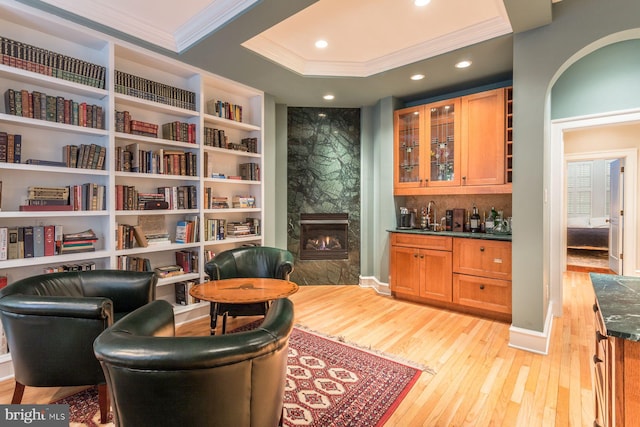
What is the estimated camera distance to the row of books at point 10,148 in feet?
7.73

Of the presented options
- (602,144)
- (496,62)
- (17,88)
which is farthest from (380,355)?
(602,144)

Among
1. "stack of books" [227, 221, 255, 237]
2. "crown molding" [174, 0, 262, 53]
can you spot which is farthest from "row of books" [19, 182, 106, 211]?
"crown molding" [174, 0, 262, 53]

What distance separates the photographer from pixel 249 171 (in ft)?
13.7

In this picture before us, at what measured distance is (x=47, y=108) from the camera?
2.59 m

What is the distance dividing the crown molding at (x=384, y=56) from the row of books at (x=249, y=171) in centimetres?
132

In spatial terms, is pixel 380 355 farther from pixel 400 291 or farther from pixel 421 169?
pixel 421 169

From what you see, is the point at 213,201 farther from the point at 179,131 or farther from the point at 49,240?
the point at 49,240

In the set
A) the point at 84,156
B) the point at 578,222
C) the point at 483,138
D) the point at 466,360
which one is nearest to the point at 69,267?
the point at 84,156

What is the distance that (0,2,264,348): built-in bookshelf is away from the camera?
8.27ft

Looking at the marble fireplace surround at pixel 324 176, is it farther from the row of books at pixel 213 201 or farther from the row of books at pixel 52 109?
the row of books at pixel 52 109

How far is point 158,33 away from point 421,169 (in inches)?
132

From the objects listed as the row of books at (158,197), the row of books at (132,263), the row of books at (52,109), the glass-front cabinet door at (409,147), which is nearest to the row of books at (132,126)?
the row of books at (52,109)

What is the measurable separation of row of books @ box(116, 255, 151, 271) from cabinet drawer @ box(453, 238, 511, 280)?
340 cm
